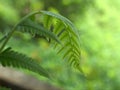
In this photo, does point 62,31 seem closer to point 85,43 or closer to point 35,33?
point 35,33

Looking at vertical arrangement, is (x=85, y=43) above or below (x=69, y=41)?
above

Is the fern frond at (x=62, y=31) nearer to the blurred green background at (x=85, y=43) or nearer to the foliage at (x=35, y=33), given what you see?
the foliage at (x=35, y=33)

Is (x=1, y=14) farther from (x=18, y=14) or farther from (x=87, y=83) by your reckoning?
(x=87, y=83)

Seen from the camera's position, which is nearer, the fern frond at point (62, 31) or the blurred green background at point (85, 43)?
the fern frond at point (62, 31)

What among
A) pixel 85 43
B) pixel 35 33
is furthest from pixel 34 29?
pixel 85 43

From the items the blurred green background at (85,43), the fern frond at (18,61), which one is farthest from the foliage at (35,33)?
the blurred green background at (85,43)

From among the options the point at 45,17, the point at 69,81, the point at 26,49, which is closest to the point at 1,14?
the point at 26,49
